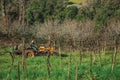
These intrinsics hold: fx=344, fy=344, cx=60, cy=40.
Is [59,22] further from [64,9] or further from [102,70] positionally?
[102,70]

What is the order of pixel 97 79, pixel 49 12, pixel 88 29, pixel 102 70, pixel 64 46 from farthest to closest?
pixel 49 12 → pixel 88 29 → pixel 64 46 → pixel 102 70 → pixel 97 79

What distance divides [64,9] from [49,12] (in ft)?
8.71

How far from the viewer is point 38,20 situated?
167 ft

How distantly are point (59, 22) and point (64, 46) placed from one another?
15515 millimetres

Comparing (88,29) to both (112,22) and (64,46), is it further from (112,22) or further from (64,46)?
(64,46)

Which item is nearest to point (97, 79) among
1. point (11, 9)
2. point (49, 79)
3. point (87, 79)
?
point (87, 79)

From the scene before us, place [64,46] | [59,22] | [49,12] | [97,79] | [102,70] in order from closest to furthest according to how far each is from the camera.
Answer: [97,79] < [102,70] < [64,46] < [59,22] < [49,12]

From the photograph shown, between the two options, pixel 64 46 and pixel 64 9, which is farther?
pixel 64 9

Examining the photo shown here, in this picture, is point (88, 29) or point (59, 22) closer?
point (88, 29)

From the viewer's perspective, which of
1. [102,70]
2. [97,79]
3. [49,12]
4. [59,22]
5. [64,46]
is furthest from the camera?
[49,12]

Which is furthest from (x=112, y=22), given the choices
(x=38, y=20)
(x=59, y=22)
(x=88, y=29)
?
(x=38, y=20)

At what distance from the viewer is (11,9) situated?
5141 cm

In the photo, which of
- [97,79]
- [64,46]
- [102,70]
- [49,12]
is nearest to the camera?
[97,79]

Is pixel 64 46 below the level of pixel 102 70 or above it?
below
